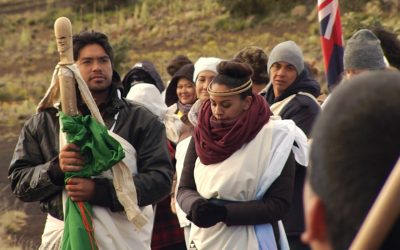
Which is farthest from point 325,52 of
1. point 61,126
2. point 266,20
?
point 266,20

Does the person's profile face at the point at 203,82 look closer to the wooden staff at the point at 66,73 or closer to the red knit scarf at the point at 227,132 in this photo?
the red knit scarf at the point at 227,132

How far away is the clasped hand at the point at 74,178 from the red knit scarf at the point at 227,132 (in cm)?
69

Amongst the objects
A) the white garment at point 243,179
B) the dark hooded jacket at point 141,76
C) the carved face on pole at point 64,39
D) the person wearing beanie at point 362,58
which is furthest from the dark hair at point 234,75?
the dark hooded jacket at point 141,76

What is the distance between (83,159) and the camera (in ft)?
19.0

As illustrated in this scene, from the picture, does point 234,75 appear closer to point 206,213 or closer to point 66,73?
point 206,213

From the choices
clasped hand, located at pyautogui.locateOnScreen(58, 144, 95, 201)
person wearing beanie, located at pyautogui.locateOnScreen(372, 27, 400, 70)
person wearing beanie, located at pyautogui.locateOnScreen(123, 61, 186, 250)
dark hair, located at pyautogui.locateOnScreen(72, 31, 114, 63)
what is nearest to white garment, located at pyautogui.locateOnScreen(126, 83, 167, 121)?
person wearing beanie, located at pyautogui.locateOnScreen(123, 61, 186, 250)

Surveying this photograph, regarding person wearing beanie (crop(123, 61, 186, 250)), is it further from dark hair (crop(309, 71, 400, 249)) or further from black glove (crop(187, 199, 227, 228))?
dark hair (crop(309, 71, 400, 249))

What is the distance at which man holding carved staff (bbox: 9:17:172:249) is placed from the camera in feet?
19.1

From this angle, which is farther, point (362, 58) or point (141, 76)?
point (141, 76)

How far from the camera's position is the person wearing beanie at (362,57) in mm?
6266

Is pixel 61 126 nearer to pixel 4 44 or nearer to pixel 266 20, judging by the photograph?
pixel 266 20

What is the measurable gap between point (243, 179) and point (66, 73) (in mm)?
1096

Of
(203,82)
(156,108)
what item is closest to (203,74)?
(203,82)

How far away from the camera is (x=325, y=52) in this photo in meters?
8.23
